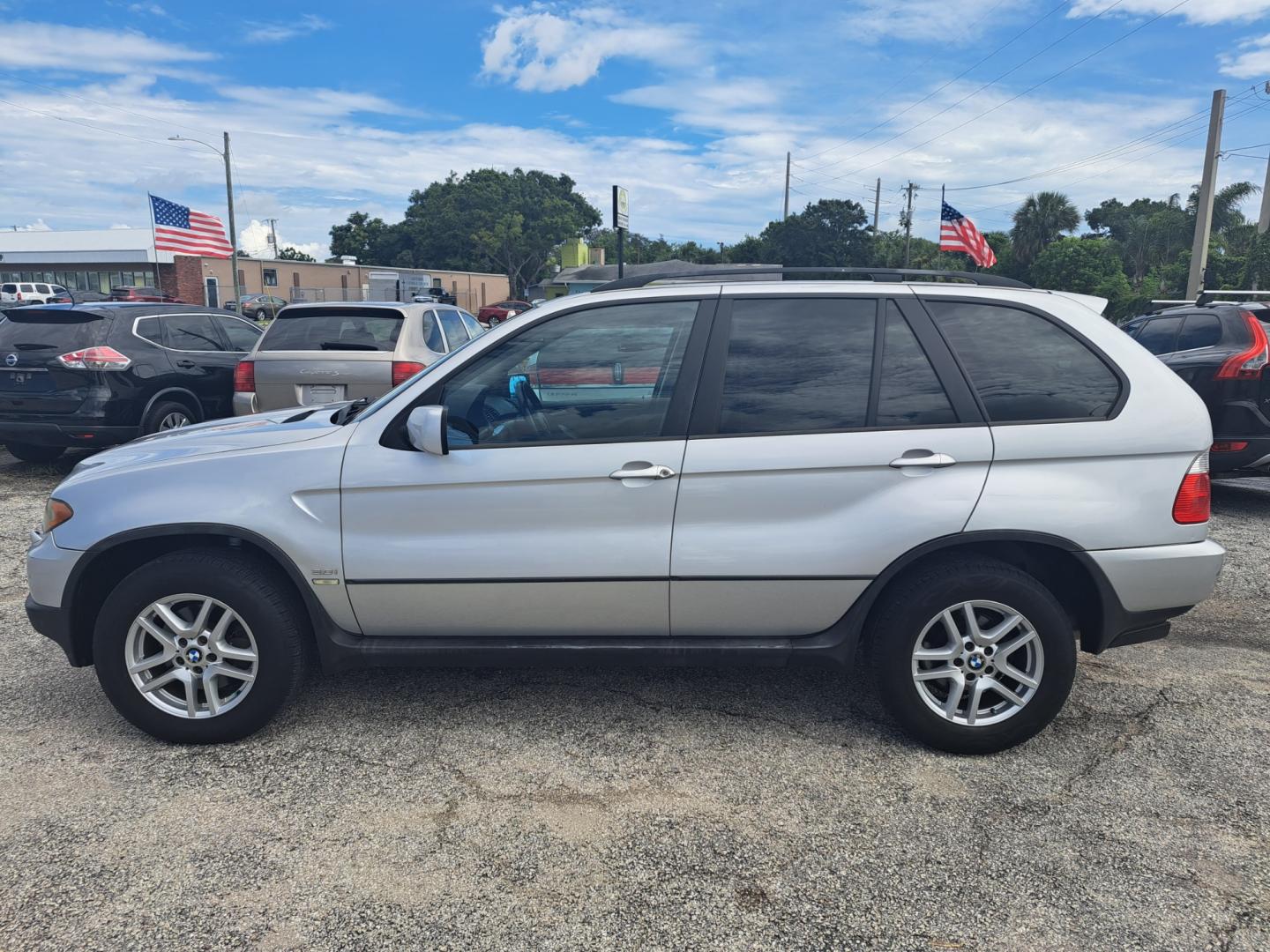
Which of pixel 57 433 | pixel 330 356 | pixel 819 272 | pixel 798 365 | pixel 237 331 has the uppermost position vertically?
pixel 819 272

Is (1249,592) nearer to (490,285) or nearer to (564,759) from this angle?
(564,759)

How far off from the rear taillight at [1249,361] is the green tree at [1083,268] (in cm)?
4066

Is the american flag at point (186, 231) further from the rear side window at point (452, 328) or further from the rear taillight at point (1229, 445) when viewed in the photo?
the rear taillight at point (1229, 445)

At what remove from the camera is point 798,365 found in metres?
3.25

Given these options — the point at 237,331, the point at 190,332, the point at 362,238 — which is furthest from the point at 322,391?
the point at 362,238

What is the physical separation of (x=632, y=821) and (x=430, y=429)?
1.47 meters

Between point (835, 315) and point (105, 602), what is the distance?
9.34 ft

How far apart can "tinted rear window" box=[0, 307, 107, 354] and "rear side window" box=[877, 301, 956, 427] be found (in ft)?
23.2

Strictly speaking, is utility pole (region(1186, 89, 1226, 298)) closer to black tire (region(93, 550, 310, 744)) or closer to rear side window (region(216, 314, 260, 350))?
rear side window (region(216, 314, 260, 350))

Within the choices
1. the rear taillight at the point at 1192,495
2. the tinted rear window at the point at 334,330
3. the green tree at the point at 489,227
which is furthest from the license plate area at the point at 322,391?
the green tree at the point at 489,227

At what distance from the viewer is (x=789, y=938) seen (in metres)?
2.35

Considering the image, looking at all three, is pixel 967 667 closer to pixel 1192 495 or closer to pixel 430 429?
pixel 1192 495

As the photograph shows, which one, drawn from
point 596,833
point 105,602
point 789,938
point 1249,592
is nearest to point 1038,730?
point 789,938

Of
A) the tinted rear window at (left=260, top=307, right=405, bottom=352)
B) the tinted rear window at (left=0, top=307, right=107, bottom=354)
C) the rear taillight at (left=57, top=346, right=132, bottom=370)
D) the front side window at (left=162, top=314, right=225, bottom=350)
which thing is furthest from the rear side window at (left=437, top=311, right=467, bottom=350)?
the tinted rear window at (left=0, top=307, right=107, bottom=354)
